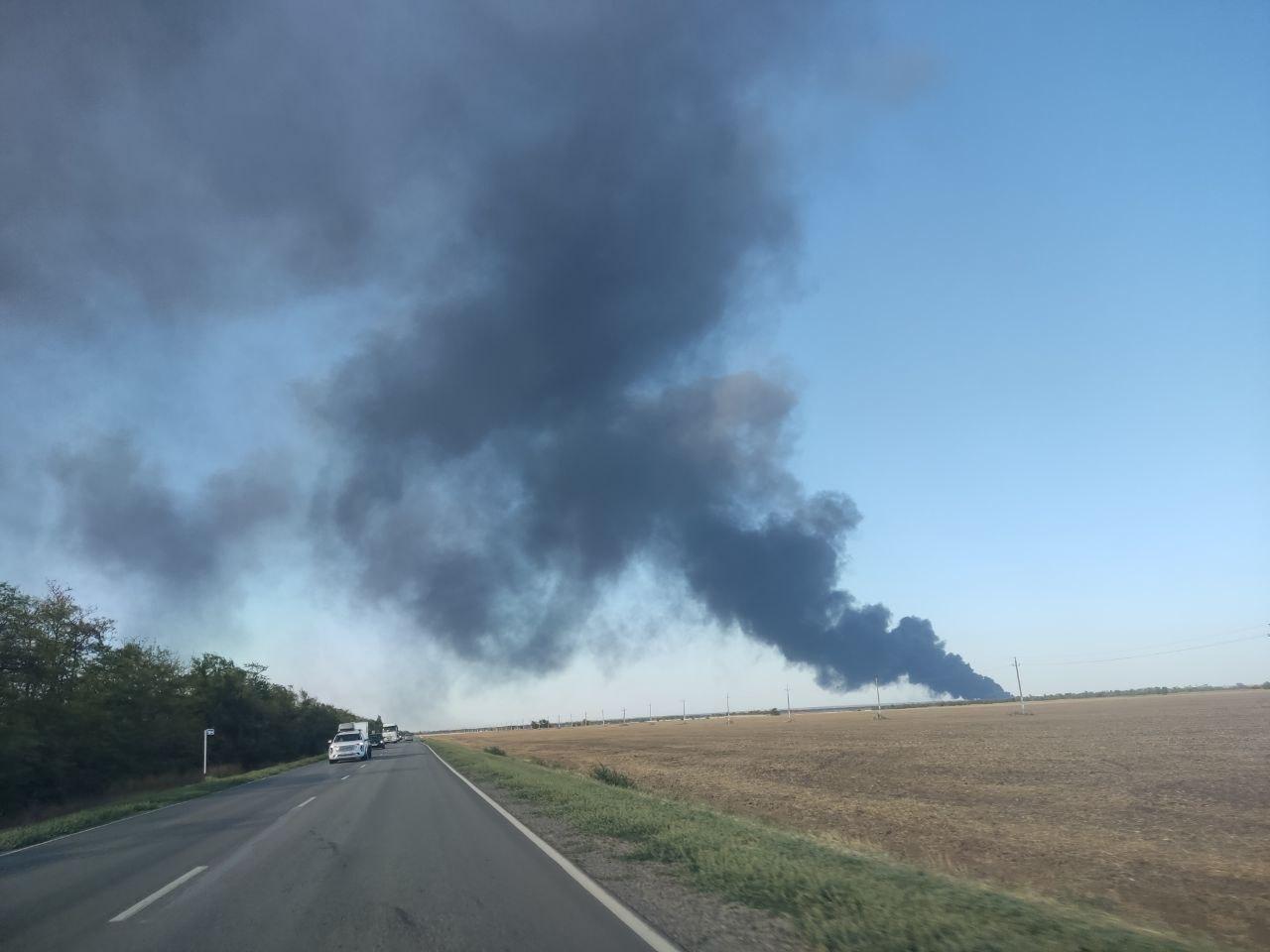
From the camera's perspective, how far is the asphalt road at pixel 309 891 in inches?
303

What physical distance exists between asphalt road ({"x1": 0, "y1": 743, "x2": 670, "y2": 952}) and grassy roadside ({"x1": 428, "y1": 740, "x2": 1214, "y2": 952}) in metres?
1.74

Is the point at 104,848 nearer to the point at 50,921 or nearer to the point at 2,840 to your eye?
the point at 2,840

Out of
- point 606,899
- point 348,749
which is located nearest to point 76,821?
point 606,899

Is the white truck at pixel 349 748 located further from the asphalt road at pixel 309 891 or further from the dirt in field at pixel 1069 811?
the asphalt road at pixel 309 891

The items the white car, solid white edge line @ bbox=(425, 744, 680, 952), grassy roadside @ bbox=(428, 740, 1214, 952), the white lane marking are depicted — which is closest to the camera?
grassy roadside @ bbox=(428, 740, 1214, 952)

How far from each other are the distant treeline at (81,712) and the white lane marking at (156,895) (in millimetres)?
23246

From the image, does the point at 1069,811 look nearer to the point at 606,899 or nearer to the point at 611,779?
the point at 606,899

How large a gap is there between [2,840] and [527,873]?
1478 centimetres

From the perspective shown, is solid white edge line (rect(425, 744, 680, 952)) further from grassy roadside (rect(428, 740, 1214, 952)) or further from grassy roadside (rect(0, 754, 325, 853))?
grassy roadside (rect(0, 754, 325, 853))

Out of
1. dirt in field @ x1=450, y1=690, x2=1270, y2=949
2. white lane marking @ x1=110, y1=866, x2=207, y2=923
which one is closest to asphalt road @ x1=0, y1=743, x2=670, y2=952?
white lane marking @ x1=110, y1=866, x2=207, y2=923

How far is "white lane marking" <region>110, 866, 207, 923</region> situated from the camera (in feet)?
29.4

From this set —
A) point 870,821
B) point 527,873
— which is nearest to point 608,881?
point 527,873

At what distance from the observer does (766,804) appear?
2164 centimetres

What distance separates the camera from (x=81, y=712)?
35812 mm
